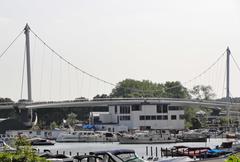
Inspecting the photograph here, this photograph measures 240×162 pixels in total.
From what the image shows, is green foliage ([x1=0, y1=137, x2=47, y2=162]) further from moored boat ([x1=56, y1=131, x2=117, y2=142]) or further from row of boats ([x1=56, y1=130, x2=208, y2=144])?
moored boat ([x1=56, y1=131, x2=117, y2=142])

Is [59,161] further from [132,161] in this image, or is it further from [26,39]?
[26,39]

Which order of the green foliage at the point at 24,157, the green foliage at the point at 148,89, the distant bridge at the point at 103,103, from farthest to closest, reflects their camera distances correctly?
the green foliage at the point at 148,89
the distant bridge at the point at 103,103
the green foliage at the point at 24,157

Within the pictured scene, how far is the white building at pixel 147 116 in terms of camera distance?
442 feet

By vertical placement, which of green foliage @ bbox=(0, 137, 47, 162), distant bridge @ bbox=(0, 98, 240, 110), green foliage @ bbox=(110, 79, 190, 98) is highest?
green foliage @ bbox=(110, 79, 190, 98)

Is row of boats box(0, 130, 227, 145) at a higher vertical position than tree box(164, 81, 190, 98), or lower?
lower

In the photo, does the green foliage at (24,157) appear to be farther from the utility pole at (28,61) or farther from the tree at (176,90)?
the tree at (176,90)

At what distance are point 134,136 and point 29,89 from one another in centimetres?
2342

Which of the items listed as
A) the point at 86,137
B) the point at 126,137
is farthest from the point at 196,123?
the point at 126,137

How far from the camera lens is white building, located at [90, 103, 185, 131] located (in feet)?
442

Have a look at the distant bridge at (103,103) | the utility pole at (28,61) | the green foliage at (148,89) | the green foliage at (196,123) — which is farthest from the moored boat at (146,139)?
the green foliage at (148,89)

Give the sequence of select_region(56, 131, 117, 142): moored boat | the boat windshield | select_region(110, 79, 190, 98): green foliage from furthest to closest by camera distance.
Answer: select_region(110, 79, 190, 98): green foliage
select_region(56, 131, 117, 142): moored boat
the boat windshield

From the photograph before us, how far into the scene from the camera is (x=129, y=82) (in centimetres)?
18075

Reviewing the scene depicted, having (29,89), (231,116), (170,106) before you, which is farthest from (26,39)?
(231,116)

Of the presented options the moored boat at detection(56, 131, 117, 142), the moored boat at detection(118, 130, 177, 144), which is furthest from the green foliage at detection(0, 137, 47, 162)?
the moored boat at detection(56, 131, 117, 142)
